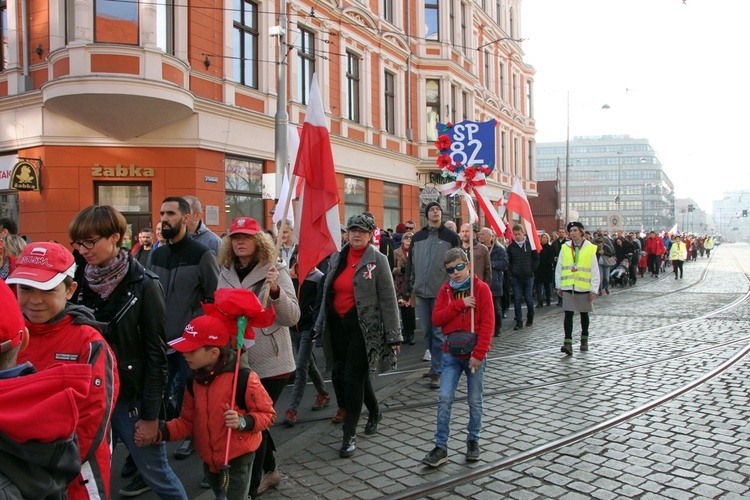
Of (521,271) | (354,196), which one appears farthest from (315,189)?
(354,196)

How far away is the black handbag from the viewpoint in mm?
4660

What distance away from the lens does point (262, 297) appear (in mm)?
4016

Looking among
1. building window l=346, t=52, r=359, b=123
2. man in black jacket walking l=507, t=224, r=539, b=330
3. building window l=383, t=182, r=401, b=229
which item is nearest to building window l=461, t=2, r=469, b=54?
building window l=346, t=52, r=359, b=123

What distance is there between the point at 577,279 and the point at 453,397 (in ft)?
16.6

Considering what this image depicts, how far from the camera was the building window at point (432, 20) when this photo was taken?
26625 mm

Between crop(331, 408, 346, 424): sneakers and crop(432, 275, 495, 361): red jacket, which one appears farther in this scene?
crop(331, 408, 346, 424): sneakers

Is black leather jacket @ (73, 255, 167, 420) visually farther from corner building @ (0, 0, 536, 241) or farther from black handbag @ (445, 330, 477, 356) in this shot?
corner building @ (0, 0, 536, 241)

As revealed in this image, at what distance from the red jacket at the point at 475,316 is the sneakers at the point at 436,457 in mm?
754

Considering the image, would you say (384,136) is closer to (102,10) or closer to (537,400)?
(102,10)

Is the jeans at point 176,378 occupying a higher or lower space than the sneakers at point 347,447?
higher

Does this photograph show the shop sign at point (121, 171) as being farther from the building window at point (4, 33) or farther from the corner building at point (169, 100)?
the building window at point (4, 33)

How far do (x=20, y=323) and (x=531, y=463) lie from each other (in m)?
3.83

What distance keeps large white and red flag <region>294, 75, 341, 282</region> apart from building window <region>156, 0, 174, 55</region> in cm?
1062

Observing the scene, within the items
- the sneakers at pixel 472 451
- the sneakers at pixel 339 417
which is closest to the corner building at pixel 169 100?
the sneakers at pixel 339 417
